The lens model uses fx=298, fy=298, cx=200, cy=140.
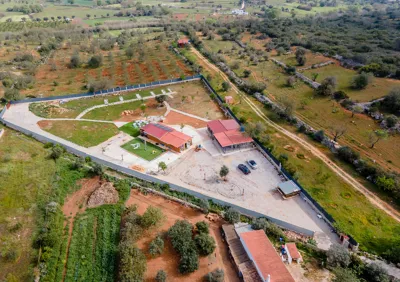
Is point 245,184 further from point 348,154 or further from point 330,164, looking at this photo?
point 348,154

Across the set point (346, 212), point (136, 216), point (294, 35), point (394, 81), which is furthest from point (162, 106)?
point (294, 35)

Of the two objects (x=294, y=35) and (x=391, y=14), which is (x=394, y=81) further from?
(x=391, y=14)

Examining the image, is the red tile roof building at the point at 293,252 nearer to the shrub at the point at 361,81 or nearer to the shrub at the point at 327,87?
the shrub at the point at 327,87

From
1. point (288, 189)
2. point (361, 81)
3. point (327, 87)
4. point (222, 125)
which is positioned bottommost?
point (288, 189)

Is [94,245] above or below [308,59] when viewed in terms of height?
below

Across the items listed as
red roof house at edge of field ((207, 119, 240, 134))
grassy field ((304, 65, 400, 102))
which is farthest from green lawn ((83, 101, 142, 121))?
grassy field ((304, 65, 400, 102))

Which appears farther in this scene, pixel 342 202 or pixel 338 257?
pixel 342 202

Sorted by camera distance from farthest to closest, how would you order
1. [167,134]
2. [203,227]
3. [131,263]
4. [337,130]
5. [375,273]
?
[337,130] < [167,134] < [203,227] < [131,263] < [375,273]

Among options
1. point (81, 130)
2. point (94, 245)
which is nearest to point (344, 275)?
point (94, 245)

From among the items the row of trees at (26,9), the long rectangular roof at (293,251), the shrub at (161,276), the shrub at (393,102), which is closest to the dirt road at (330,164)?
the long rectangular roof at (293,251)
